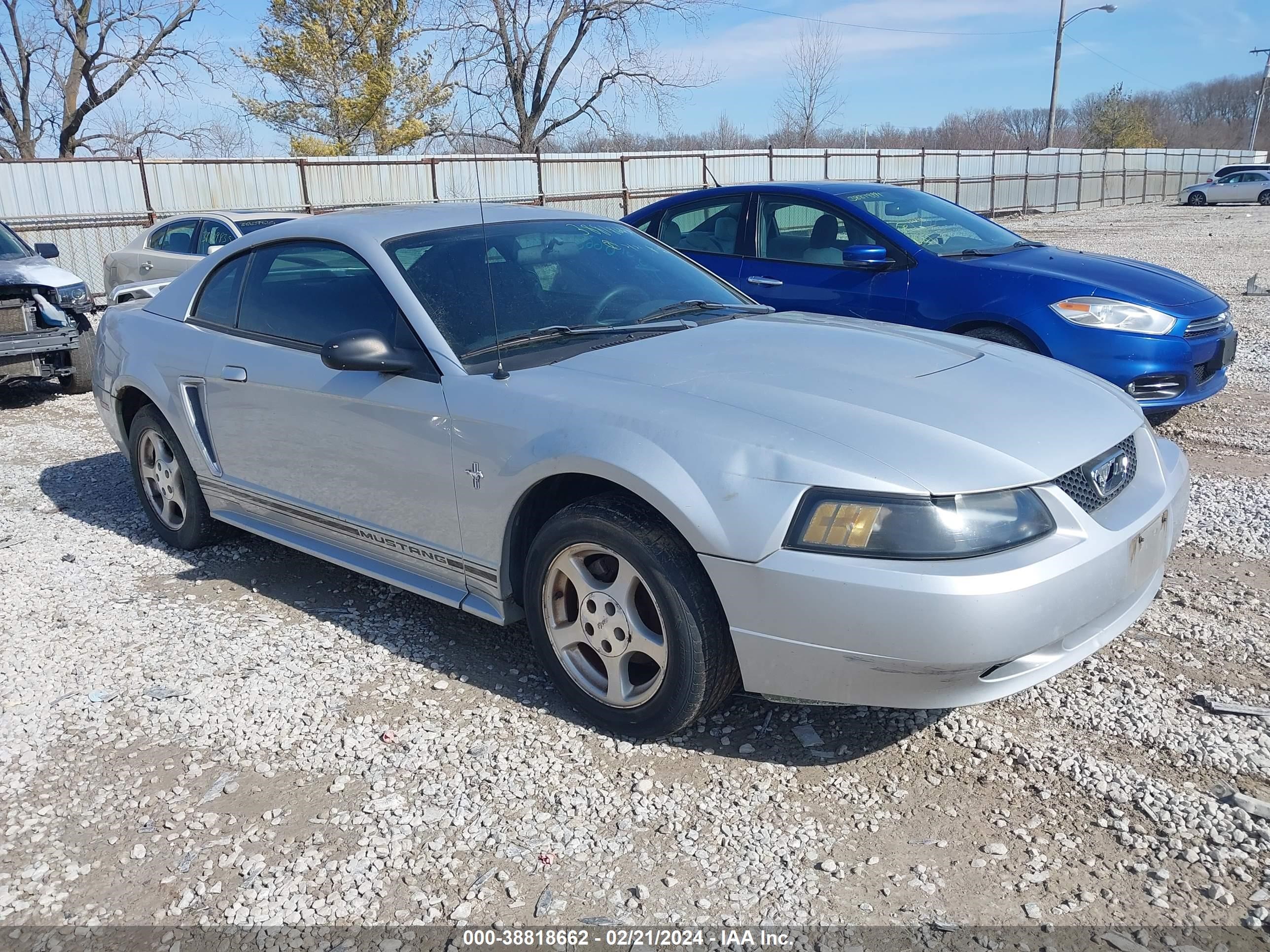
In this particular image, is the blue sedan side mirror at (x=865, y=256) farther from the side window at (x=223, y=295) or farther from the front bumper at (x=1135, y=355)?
the side window at (x=223, y=295)

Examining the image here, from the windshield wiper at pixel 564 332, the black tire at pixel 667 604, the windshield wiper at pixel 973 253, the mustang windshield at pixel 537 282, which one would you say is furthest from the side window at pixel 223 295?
the windshield wiper at pixel 973 253

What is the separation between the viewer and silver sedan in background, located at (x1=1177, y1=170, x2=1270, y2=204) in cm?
3603

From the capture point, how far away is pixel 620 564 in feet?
9.62

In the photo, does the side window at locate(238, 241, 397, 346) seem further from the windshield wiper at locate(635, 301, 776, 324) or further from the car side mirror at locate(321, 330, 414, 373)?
the windshield wiper at locate(635, 301, 776, 324)

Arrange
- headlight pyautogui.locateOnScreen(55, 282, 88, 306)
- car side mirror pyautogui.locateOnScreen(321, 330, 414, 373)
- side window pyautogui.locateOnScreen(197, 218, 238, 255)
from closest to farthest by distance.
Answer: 1. car side mirror pyautogui.locateOnScreen(321, 330, 414, 373)
2. headlight pyautogui.locateOnScreen(55, 282, 88, 306)
3. side window pyautogui.locateOnScreen(197, 218, 238, 255)

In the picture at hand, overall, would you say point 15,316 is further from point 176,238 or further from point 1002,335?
point 1002,335

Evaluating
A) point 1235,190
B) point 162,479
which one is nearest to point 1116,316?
point 162,479

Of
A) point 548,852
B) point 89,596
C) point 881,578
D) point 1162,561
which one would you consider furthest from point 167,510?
point 1162,561

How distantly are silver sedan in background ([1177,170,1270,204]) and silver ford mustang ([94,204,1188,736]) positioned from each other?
131 feet

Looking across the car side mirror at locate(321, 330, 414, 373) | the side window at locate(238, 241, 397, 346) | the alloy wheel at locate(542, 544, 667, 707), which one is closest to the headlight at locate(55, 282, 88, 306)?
the side window at locate(238, 241, 397, 346)

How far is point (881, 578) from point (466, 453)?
142 cm

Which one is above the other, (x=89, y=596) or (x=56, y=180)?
(x=56, y=180)

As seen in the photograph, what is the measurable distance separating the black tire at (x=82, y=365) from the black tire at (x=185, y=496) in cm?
434

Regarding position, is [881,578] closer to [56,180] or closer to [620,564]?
[620,564]
